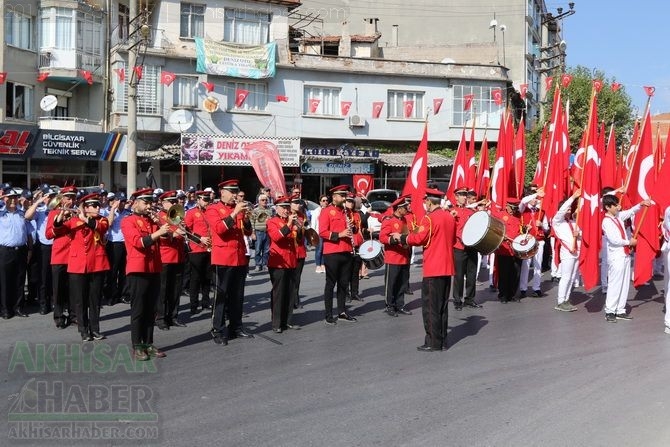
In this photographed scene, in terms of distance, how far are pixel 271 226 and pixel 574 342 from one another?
14.4ft

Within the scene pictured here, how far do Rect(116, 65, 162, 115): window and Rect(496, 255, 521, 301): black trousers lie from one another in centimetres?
2219

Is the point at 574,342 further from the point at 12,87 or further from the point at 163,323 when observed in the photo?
the point at 12,87

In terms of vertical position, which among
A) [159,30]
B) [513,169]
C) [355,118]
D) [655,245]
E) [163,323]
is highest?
[159,30]

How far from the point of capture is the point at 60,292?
10.3 metres

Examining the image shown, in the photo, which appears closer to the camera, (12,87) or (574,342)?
(574,342)

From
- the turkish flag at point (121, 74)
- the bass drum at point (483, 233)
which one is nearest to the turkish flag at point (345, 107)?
the turkish flag at point (121, 74)

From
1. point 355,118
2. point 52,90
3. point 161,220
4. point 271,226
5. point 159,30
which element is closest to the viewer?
point 161,220

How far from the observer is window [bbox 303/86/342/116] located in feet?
115

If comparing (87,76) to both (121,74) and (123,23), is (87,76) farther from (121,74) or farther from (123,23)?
(123,23)

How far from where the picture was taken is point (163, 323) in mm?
10266

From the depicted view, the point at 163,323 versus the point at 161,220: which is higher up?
the point at 161,220

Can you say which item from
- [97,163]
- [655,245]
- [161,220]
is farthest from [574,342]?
[97,163]

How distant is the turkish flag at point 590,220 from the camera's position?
12031 mm

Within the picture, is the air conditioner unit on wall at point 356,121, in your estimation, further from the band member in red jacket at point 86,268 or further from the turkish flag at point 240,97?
the band member in red jacket at point 86,268
